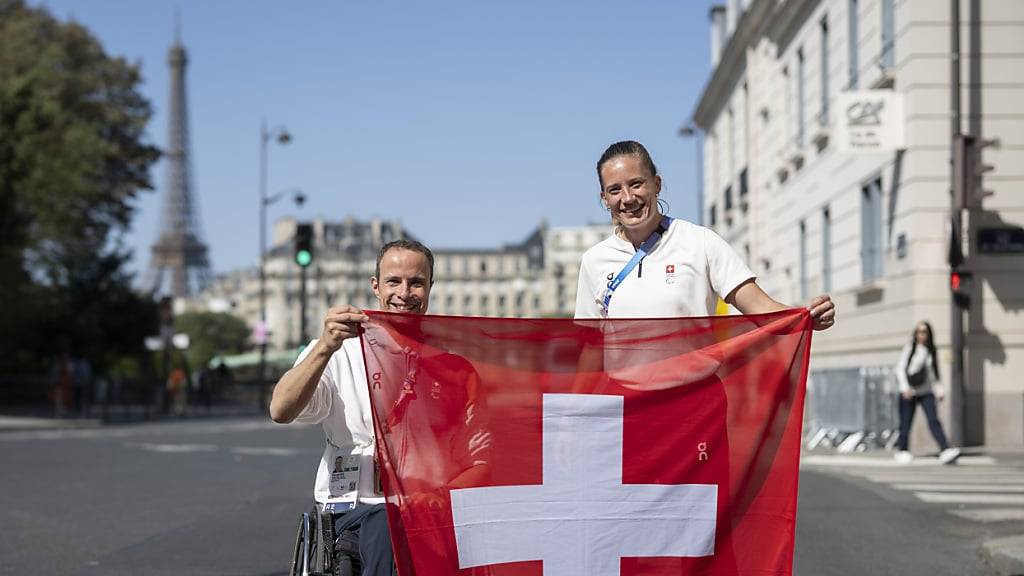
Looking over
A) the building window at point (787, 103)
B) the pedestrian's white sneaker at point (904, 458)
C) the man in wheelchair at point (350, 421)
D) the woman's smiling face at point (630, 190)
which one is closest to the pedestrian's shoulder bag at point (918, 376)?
the pedestrian's white sneaker at point (904, 458)

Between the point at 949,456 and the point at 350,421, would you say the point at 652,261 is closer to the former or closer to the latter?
the point at 350,421

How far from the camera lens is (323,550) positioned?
13.0 ft

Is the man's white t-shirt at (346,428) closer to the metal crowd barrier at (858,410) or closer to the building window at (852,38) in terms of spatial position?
the metal crowd barrier at (858,410)

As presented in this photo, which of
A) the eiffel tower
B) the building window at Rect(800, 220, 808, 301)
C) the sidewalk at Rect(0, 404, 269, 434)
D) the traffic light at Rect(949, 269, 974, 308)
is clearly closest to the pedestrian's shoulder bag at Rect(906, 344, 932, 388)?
the traffic light at Rect(949, 269, 974, 308)

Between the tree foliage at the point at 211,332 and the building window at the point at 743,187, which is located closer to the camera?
the building window at the point at 743,187

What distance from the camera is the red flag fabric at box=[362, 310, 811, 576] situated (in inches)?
161

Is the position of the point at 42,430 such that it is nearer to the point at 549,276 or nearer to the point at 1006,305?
the point at 1006,305

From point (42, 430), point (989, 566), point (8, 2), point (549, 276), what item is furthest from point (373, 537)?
point (549, 276)

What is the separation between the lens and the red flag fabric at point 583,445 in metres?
4.10

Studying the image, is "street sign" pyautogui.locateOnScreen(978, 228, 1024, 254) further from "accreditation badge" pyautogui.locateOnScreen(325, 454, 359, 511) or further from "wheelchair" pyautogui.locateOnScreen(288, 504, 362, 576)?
"wheelchair" pyautogui.locateOnScreen(288, 504, 362, 576)

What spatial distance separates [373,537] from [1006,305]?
16693 millimetres

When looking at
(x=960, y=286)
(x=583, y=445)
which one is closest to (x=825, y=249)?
(x=960, y=286)

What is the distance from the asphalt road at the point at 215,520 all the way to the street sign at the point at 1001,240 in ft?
16.6

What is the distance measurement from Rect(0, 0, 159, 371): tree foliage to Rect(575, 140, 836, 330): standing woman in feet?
102
